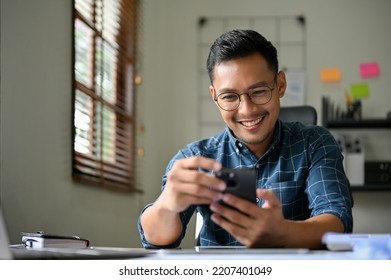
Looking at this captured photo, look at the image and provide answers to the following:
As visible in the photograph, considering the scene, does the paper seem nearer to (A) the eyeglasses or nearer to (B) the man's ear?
(B) the man's ear

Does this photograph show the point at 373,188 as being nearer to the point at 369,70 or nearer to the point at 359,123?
the point at 359,123

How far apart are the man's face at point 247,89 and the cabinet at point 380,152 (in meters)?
1.65

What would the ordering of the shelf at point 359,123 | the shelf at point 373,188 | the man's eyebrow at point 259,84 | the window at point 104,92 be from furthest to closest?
1. the shelf at point 359,123
2. the shelf at point 373,188
3. the window at point 104,92
4. the man's eyebrow at point 259,84

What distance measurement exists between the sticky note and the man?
5.86 ft

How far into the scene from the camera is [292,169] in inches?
41.8

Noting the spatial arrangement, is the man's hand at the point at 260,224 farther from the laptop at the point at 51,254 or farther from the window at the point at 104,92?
the window at the point at 104,92

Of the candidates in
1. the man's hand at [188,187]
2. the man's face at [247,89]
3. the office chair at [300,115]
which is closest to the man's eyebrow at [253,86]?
the man's face at [247,89]

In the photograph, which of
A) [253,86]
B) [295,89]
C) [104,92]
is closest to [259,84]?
[253,86]

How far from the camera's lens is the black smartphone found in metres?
0.68

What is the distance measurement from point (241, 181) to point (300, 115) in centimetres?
87

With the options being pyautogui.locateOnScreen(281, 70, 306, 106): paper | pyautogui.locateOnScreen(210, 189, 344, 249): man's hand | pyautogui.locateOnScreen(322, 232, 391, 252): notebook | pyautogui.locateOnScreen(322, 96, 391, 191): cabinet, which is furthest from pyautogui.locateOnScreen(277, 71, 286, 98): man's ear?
pyautogui.locateOnScreen(281, 70, 306, 106): paper

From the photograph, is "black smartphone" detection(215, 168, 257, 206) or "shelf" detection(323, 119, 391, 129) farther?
"shelf" detection(323, 119, 391, 129)

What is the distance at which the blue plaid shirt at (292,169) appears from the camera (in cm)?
100
